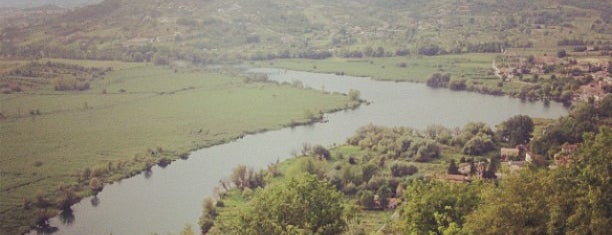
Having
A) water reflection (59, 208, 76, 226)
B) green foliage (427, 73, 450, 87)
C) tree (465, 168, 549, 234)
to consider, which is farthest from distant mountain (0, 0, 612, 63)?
tree (465, 168, 549, 234)

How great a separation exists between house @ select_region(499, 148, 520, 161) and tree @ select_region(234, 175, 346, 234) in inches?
728

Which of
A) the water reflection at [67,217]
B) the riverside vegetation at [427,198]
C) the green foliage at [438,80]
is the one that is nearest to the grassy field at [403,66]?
the green foliage at [438,80]

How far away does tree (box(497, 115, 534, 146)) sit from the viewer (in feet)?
132

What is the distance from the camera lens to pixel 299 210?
67.4ft

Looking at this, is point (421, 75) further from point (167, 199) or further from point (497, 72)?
point (167, 199)

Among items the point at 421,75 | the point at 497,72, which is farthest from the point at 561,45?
the point at 421,75

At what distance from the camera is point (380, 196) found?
31609 millimetres

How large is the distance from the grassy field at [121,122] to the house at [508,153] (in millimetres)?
17199

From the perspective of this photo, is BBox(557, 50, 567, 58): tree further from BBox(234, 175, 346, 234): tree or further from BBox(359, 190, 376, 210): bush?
BBox(234, 175, 346, 234): tree

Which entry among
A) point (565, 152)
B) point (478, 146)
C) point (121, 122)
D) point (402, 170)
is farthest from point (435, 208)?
point (121, 122)

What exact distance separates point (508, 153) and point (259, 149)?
53.1 ft

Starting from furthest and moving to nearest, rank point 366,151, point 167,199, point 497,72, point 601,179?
point 497,72, point 366,151, point 167,199, point 601,179

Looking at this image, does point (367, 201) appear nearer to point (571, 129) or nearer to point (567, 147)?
point (567, 147)

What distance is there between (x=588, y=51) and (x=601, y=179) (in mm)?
53928
